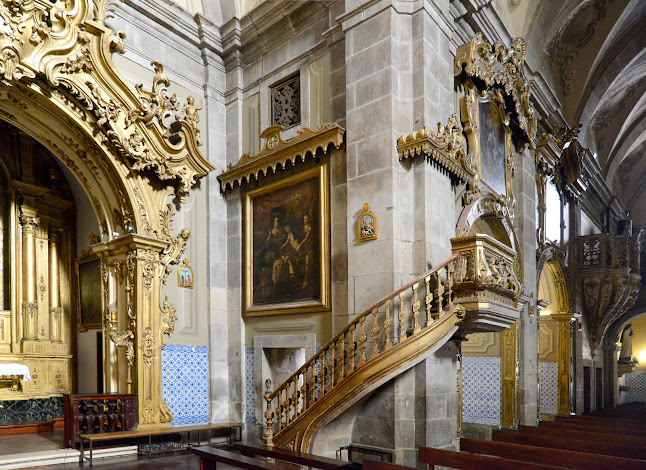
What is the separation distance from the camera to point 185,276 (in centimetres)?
957

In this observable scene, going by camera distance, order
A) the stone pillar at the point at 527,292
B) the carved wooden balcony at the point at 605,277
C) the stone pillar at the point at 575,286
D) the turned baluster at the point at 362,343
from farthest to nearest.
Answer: the carved wooden balcony at the point at 605,277 < the stone pillar at the point at 575,286 < the stone pillar at the point at 527,292 < the turned baluster at the point at 362,343

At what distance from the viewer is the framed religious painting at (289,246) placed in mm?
8742

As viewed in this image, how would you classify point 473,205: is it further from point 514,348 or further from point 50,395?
point 50,395

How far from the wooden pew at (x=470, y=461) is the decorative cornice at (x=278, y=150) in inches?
175

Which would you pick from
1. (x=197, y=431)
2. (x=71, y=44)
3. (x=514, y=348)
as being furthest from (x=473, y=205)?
(x=71, y=44)

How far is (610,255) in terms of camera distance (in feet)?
54.9

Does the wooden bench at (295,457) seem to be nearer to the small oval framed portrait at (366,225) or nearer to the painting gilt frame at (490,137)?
the small oval framed portrait at (366,225)

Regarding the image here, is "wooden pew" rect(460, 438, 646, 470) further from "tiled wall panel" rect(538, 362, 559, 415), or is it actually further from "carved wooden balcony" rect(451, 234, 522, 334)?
"tiled wall panel" rect(538, 362, 559, 415)

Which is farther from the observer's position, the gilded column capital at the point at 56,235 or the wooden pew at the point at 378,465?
the gilded column capital at the point at 56,235

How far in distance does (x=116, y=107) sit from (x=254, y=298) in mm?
3657

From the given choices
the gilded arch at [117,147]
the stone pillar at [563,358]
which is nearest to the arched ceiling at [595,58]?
the stone pillar at [563,358]

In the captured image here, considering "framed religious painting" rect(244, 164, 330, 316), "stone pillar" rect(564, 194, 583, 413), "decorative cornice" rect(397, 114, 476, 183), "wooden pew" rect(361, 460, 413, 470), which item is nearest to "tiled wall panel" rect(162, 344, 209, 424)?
"framed religious painting" rect(244, 164, 330, 316)

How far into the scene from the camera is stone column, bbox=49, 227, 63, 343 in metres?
11.0

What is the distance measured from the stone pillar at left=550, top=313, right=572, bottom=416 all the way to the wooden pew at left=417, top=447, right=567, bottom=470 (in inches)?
394
